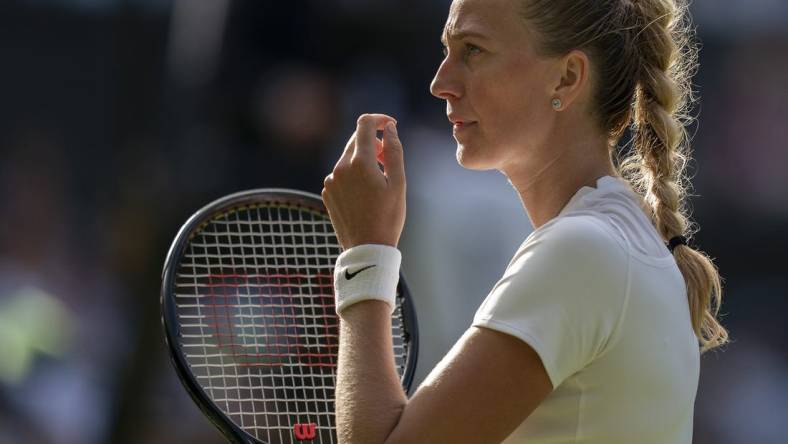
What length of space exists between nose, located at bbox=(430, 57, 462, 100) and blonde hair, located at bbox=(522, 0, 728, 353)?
0.14 metres

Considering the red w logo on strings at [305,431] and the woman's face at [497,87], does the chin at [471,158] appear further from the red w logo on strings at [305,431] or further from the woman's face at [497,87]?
the red w logo on strings at [305,431]

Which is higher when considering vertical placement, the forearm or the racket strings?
the racket strings

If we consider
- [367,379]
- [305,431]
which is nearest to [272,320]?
[305,431]

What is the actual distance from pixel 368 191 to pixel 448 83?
0.24 metres

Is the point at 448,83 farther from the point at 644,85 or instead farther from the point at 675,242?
the point at 675,242

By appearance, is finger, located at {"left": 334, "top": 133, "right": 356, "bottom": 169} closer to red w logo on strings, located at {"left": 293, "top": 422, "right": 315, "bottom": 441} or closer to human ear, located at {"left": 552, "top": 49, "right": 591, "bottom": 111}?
human ear, located at {"left": 552, "top": 49, "right": 591, "bottom": 111}

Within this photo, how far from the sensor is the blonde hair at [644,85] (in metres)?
2.05

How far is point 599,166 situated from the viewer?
81.9 inches

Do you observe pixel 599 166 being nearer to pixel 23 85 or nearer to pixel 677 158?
pixel 677 158

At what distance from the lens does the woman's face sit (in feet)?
6.73

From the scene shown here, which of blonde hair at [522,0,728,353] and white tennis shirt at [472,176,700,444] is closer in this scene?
white tennis shirt at [472,176,700,444]

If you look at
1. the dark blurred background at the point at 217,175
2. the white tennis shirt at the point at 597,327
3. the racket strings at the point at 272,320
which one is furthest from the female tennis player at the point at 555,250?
the dark blurred background at the point at 217,175

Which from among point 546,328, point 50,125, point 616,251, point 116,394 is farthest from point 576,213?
point 50,125

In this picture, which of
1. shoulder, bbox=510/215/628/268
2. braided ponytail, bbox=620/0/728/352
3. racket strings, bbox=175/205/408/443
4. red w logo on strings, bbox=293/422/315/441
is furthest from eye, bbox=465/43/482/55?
red w logo on strings, bbox=293/422/315/441
